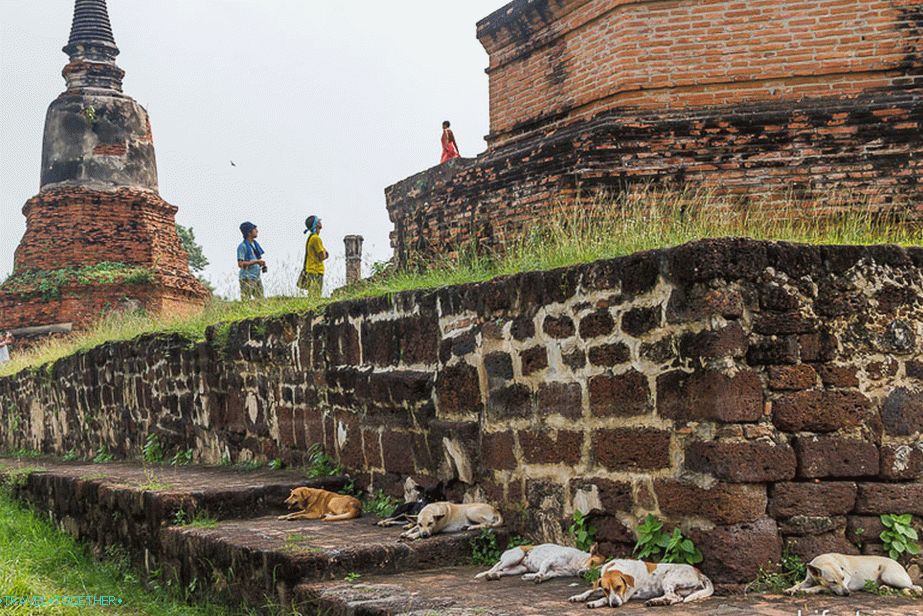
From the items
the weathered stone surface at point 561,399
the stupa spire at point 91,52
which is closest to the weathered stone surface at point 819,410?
the weathered stone surface at point 561,399

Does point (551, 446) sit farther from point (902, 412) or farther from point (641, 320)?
point (902, 412)

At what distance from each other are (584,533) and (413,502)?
1.40 meters

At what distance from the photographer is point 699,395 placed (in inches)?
162

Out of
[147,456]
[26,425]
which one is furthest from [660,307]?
[26,425]

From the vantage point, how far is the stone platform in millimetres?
3877

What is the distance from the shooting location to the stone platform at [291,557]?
3.88 m

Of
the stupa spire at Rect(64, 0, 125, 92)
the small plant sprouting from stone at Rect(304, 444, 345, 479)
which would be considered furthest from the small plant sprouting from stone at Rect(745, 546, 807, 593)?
the stupa spire at Rect(64, 0, 125, 92)

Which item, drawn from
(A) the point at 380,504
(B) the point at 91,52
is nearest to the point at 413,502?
(A) the point at 380,504

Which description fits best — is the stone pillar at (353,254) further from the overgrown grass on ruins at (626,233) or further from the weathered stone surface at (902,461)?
the weathered stone surface at (902,461)

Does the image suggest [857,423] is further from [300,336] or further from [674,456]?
[300,336]

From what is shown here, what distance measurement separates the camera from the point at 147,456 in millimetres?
9586

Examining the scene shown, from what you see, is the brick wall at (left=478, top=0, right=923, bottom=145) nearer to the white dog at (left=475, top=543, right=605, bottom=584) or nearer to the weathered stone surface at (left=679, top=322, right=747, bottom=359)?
the weathered stone surface at (left=679, top=322, right=747, bottom=359)

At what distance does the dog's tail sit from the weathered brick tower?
1534 cm

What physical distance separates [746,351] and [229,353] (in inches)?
203
